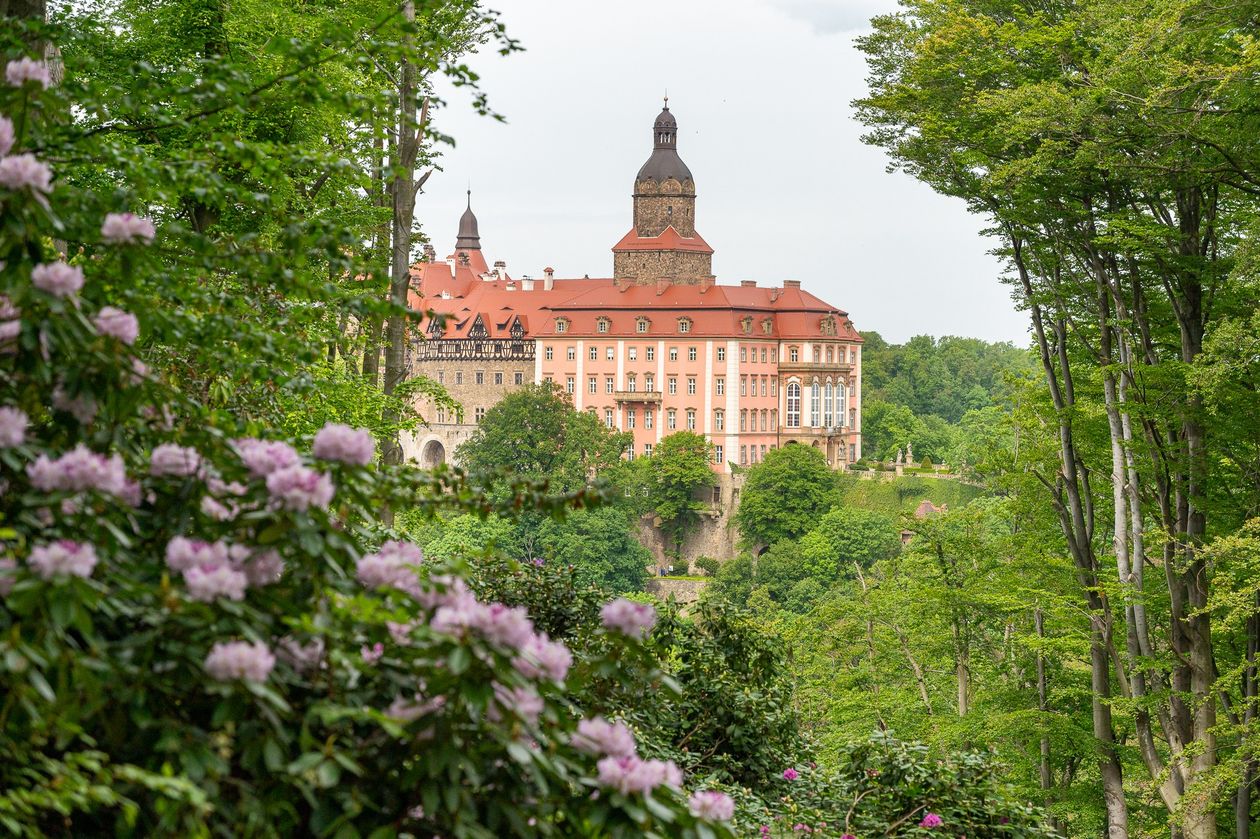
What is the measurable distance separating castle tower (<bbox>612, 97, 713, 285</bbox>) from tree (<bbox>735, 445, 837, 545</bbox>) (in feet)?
48.9

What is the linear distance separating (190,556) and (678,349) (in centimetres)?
7670

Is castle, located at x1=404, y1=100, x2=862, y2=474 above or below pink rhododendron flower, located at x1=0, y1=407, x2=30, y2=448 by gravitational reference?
→ above

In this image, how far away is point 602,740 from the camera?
2.81 meters

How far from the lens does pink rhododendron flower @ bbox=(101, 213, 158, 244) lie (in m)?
3.13

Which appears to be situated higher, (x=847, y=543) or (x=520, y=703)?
(x=520, y=703)

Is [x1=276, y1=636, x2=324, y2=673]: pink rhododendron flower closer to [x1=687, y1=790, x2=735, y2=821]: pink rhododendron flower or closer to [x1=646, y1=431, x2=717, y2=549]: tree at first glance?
[x1=687, y1=790, x2=735, y2=821]: pink rhododendron flower

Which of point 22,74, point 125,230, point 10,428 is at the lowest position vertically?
point 10,428

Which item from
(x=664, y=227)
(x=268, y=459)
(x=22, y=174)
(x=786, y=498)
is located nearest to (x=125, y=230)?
(x=22, y=174)

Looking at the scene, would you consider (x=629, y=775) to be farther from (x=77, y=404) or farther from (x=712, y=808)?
(x=77, y=404)

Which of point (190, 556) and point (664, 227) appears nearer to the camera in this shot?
point (190, 556)

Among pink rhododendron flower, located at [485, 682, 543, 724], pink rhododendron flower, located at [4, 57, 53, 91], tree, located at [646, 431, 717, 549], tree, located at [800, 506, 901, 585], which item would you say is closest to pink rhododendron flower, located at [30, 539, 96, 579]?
pink rhododendron flower, located at [485, 682, 543, 724]

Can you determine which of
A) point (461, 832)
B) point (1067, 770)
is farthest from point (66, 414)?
point (1067, 770)

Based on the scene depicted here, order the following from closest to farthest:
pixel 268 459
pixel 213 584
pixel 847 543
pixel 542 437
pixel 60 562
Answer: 1. pixel 60 562
2. pixel 213 584
3. pixel 268 459
4. pixel 847 543
5. pixel 542 437

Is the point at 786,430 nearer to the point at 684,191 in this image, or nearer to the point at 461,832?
the point at 684,191
